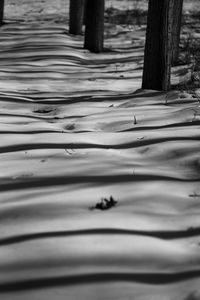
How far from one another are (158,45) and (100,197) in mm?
3821

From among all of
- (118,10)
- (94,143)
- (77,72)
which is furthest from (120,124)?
(118,10)

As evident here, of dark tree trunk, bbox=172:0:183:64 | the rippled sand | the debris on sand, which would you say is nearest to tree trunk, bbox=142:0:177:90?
the rippled sand

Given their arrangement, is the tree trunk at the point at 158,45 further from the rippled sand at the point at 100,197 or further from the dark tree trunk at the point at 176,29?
the dark tree trunk at the point at 176,29

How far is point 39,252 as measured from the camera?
260 cm

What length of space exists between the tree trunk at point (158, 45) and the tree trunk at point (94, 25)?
4233 mm

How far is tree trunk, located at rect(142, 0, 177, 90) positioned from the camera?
6391mm

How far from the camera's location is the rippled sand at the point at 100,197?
7.93ft

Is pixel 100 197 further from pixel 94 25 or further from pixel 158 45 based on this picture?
pixel 94 25

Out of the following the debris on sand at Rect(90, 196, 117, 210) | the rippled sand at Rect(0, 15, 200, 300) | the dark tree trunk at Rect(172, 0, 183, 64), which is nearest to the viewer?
the rippled sand at Rect(0, 15, 200, 300)

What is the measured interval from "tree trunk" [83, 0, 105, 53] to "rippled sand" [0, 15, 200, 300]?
4.57m

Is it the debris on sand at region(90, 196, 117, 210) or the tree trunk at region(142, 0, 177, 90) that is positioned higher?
the tree trunk at region(142, 0, 177, 90)

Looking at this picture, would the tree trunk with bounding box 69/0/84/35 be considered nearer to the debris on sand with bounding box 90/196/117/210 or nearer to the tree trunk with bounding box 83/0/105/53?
the tree trunk with bounding box 83/0/105/53

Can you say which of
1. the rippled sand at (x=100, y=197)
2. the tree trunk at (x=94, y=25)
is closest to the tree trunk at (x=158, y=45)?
the rippled sand at (x=100, y=197)

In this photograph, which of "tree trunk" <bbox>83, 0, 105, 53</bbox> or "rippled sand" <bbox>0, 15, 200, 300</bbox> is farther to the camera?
"tree trunk" <bbox>83, 0, 105, 53</bbox>
